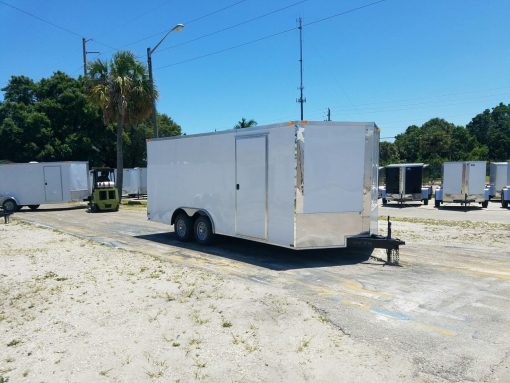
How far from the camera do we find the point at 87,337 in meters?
4.67

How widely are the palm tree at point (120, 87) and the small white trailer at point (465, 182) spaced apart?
18253mm

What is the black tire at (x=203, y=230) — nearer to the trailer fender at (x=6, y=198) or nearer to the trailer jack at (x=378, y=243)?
the trailer jack at (x=378, y=243)

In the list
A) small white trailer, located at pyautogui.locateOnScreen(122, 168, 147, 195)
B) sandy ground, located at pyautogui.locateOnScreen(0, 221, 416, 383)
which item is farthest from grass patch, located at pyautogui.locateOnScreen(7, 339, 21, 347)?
small white trailer, located at pyautogui.locateOnScreen(122, 168, 147, 195)

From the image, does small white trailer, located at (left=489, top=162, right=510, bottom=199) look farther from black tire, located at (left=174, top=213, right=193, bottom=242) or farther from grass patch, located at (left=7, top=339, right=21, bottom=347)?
grass patch, located at (left=7, top=339, right=21, bottom=347)

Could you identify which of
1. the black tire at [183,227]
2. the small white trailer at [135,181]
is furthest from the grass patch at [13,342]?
the small white trailer at [135,181]

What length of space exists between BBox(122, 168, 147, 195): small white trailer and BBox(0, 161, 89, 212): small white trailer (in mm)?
11218

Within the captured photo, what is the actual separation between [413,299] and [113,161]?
120ft

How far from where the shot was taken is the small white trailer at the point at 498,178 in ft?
83.0

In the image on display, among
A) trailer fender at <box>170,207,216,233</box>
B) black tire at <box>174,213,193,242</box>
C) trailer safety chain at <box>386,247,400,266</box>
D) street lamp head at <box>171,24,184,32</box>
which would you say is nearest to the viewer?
trailer safety chain at <box>386,247,400,266</box>

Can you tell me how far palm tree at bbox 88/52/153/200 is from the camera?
2419 cm

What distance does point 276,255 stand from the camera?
9.24 meters

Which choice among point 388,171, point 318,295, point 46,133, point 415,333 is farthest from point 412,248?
point 46,133

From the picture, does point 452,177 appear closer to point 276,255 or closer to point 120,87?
point 276,255

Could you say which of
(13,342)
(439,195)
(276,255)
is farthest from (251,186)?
(439,195)
